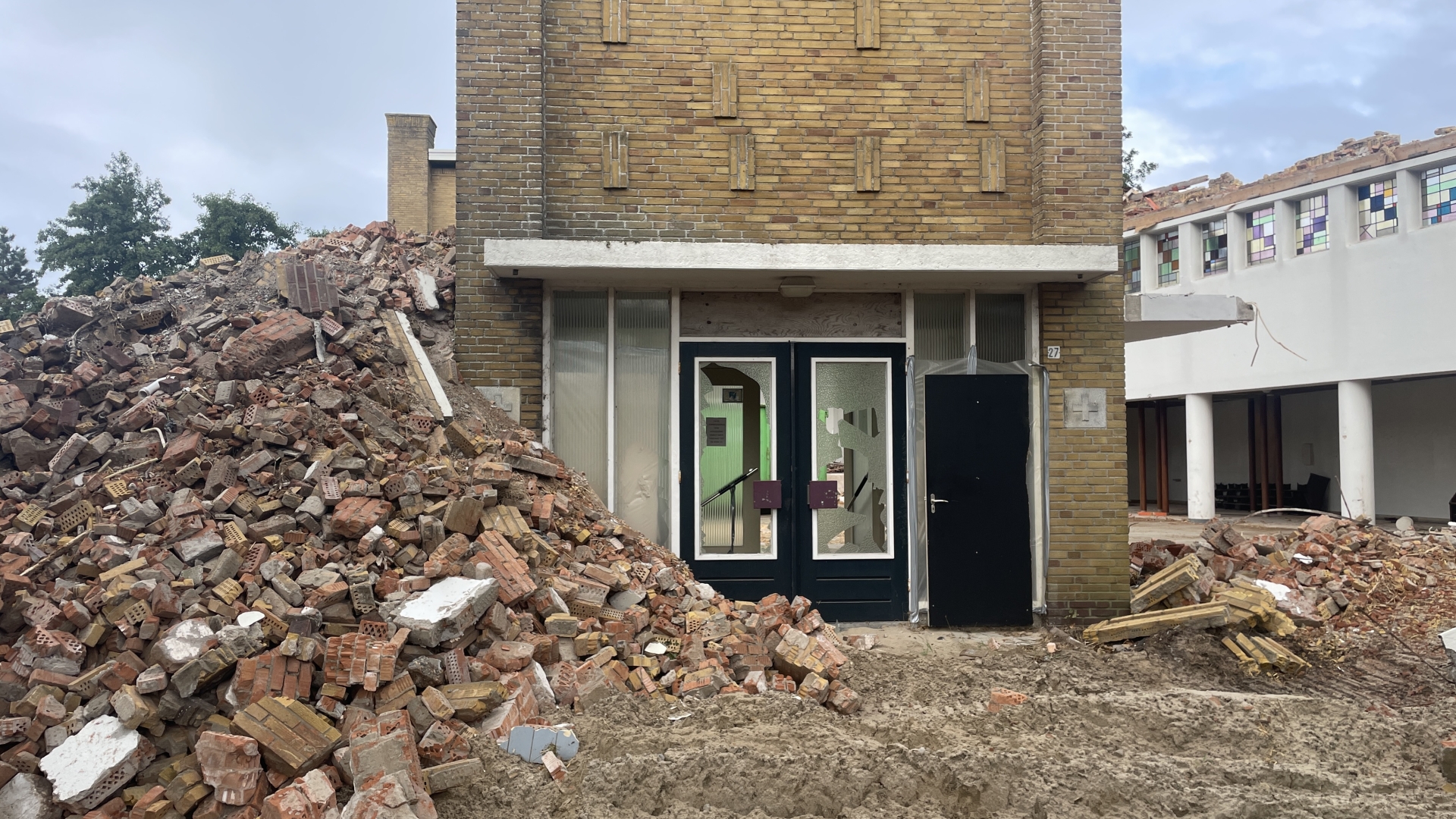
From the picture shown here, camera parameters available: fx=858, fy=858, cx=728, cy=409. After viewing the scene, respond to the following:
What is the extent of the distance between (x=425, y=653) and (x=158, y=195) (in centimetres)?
4343

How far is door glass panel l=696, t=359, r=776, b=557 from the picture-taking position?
879 cm

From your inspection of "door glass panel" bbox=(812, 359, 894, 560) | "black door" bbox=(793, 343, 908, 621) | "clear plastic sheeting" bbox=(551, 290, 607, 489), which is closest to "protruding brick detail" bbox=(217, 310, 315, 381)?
"clear plastic sheeting" bbox=(551, 290, 607, 489)

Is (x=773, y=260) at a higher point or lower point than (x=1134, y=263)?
lower

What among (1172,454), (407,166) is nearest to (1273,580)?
(1172,454)

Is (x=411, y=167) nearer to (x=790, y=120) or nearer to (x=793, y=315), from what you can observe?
(x=790, y=120)

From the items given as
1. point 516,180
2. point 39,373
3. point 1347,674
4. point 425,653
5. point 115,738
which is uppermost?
point 516,180

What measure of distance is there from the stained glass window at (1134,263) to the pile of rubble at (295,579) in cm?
2177

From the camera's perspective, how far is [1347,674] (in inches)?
290

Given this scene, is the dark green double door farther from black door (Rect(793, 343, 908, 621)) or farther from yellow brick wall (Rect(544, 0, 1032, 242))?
yellow brick wall (Rect(544, 0, 1032, 242))

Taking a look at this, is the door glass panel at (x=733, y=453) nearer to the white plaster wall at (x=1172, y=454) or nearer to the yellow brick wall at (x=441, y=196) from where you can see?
the yellow brick wall at (x=441, y=196)

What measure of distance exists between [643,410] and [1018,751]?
4.94 metres

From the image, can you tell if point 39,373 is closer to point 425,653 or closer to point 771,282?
point 425,653

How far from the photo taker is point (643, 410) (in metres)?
8.79

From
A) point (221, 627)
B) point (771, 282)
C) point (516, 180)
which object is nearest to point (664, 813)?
point (221, 627)
